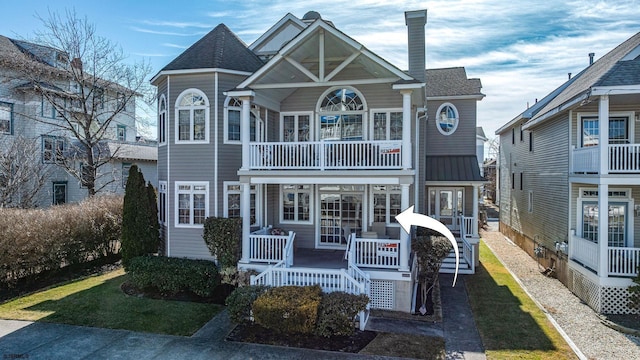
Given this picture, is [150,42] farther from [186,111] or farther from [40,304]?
[40,304]

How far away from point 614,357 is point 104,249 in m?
17.8

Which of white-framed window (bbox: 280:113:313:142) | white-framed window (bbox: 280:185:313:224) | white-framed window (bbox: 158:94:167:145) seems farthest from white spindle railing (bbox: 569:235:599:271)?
white-framed window (bbox: 158:94:167:145)

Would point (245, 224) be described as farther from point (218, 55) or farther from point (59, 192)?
point (59, 192)

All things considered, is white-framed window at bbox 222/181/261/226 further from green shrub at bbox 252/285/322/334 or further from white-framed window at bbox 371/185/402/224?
green shrub at bbox 252/285/322/334

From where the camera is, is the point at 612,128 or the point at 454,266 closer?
the point at 612,128

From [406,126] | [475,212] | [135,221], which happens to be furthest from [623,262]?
[135,221]

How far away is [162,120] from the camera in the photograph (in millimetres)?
14945

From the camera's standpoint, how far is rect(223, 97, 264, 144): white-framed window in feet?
45.5

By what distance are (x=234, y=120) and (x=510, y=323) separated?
10.7m

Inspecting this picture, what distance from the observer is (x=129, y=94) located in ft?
74.3

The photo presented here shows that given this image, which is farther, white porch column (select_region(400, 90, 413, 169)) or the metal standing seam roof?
the metal standing seam roof

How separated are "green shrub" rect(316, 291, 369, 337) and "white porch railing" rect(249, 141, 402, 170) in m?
4.02

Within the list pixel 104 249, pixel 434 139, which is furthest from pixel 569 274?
pixel 104 249

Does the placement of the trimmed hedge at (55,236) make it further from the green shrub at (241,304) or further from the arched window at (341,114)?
the arched window at (341,114)
